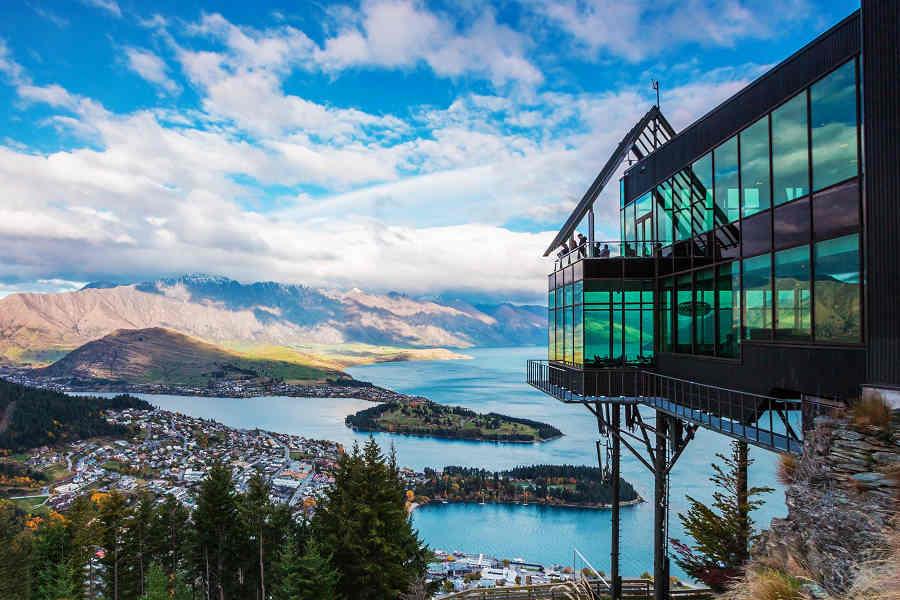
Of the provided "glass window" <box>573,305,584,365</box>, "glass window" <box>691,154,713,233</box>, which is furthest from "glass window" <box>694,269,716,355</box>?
"glass window" <box>573,305,584,365</box>

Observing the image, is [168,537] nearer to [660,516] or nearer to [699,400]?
[660,516]

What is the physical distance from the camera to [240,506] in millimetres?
26297

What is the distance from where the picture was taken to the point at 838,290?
9.51 metres

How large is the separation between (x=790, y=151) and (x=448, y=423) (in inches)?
5636

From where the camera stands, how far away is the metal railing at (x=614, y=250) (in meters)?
17.6

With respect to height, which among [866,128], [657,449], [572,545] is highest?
[866,128]

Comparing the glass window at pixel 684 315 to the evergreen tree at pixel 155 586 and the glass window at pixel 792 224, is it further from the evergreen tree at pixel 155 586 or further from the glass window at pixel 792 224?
the evergreen tree at pixel 155 586

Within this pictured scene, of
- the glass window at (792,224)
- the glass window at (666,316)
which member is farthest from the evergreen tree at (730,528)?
the glass window at (792,224)

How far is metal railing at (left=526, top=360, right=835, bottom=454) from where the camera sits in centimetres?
979

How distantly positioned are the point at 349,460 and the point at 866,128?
904 inches

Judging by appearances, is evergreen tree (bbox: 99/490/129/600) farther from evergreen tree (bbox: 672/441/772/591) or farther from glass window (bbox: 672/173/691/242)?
glass window (bbox: 672/173/691/242)

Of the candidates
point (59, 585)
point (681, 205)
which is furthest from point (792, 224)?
point (59, 585)

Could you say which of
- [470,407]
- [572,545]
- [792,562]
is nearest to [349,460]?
[792,562]

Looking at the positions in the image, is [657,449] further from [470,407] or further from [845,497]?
[470,407]
